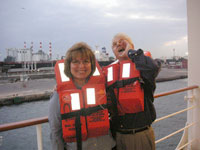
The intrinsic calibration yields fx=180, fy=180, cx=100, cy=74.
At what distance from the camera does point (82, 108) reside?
1.02 meters

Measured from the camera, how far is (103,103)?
42.4 inches

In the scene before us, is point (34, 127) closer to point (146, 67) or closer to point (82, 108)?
point (82, 108)

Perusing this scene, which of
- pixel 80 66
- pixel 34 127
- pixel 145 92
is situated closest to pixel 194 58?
pixel 145 92

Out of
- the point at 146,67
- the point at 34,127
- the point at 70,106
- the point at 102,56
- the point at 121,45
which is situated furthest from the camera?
the point at 102,56

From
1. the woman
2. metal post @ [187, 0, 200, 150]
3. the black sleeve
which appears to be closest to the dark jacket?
the black sleeve

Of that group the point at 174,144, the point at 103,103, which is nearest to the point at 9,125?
the point at 103,103

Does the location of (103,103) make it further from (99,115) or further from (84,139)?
(84,139)

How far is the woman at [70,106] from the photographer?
0.99 meters

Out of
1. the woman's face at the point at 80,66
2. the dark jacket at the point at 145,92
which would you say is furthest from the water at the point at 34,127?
the woman's face at the point at 80,66

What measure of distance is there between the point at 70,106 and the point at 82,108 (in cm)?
7

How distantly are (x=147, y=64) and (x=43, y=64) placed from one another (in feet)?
179

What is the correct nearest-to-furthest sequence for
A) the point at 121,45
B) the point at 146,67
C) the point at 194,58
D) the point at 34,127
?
the point at 146,67
the point at 121,45
the point at 194,58
the point at 34,127

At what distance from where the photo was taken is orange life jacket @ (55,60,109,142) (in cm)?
99

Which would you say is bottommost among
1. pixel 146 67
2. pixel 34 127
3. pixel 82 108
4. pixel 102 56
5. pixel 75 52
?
pixel 34 127
